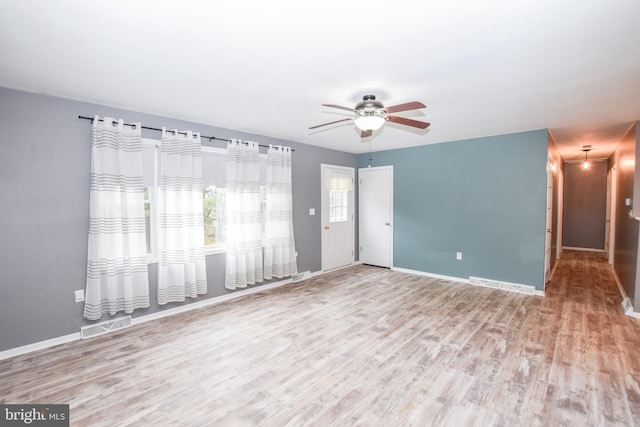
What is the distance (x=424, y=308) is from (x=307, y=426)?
2.53m

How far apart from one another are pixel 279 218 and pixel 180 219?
1.56 meters

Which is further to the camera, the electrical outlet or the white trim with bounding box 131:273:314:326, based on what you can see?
the white trim with bounding box 131:273:314:326

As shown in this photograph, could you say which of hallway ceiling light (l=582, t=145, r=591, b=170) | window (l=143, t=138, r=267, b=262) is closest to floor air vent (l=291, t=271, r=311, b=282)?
window (l=143, t=138, r=267, b=262)

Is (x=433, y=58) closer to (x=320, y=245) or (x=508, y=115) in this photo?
(x=508, y=115)

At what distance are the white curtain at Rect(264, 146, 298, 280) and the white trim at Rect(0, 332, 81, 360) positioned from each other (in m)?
2.38

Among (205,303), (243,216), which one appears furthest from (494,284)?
(205,303)

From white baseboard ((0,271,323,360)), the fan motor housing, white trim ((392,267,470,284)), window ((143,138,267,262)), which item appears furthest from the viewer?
white trim ((392,267,470,284))

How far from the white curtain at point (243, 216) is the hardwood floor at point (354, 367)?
51 centimetres

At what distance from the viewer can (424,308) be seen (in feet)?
13.1

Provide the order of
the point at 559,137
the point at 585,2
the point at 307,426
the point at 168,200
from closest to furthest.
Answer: the point at 585,2
the point at 307,426
the point at 168,200
the point at 559,137

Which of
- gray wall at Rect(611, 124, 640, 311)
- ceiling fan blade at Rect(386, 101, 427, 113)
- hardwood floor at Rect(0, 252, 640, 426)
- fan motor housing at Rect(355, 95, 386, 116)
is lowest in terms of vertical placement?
hardwood floor at Rect(0, 252, 640, 426)

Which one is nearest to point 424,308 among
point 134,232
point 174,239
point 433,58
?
point 433,58

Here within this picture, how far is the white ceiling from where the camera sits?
1.65 m

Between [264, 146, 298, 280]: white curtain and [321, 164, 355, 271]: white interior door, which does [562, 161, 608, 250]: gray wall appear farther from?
[264, 146, 298, 280]: white curtain
